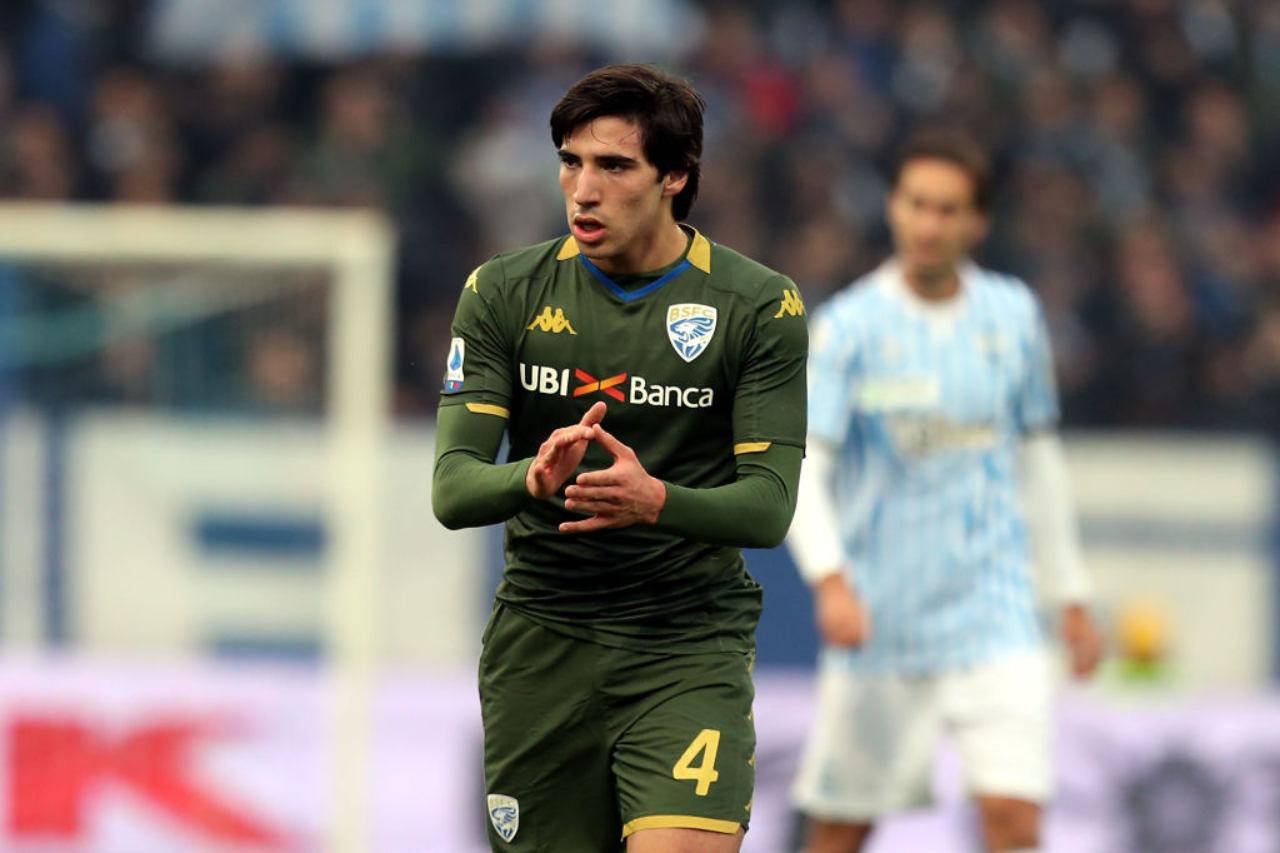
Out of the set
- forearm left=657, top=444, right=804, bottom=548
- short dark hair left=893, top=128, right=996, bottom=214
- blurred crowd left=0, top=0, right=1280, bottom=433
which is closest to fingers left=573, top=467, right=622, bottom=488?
forearm left=657, top=444, right=804, bottom=548

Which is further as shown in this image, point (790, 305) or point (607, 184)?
point (790, 305)

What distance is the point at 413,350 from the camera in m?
10.9

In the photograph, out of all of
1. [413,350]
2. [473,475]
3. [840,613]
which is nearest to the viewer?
[473,475]

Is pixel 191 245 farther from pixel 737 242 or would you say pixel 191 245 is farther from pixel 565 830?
pixel 565 830

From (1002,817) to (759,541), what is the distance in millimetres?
2174

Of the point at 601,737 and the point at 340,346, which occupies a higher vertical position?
the point at 340,346

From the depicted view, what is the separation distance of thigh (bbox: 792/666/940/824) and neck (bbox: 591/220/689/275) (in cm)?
226

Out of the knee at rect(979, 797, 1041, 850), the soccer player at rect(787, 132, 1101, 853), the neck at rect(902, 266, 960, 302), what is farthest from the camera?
the neck at rect(902, 266, 960, 302)

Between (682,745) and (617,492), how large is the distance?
2.31 feet

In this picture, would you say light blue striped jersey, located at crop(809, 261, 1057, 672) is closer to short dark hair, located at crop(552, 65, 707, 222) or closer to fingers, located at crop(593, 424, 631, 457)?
short dark hair, located at crop(552, 65, 707, 222)

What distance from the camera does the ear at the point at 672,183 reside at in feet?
13.6

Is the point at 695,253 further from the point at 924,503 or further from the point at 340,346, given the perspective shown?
the point at 340,346

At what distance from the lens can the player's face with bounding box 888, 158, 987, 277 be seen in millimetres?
6090

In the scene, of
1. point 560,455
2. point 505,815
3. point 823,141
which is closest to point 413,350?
point 823,141
